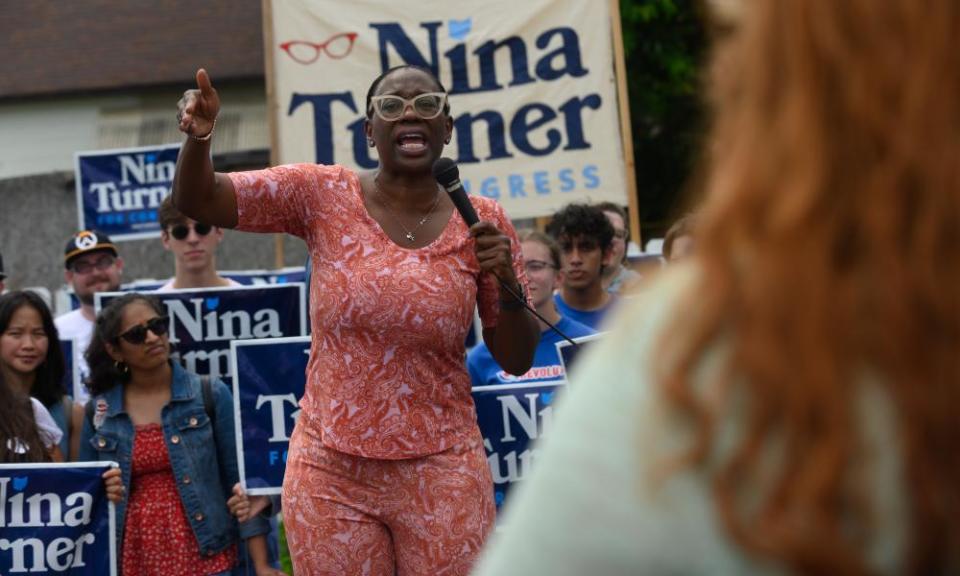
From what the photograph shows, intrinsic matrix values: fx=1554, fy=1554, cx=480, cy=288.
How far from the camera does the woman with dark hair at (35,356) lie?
22.7 feet

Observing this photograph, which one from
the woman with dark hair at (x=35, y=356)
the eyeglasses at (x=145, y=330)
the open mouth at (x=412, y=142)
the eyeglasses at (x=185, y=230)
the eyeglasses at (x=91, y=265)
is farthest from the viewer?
the eyeglasses at (x=91, y=265)

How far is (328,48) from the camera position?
10188mm

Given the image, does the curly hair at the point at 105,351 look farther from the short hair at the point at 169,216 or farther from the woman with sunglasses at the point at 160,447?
the short hair at the point at 169,216

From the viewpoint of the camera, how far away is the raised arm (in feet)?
13.4

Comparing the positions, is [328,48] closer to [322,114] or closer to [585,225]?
[322,114]

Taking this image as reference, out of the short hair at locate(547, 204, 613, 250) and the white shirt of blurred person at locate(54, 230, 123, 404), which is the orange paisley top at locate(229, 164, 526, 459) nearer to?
the short hair at locate(547, 204, 613, 250)

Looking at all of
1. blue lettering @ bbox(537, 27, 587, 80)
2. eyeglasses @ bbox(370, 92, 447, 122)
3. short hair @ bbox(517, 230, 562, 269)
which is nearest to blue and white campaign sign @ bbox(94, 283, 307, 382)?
short hair @ bbox(517, 230, 562, 269)

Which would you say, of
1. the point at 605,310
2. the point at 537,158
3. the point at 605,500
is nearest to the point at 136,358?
the point at 605,310

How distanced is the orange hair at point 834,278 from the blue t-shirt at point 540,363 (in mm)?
5319

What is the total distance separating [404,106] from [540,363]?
2.45 meters

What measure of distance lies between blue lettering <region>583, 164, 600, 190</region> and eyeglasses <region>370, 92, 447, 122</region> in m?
5.39

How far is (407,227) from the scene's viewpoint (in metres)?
4.48

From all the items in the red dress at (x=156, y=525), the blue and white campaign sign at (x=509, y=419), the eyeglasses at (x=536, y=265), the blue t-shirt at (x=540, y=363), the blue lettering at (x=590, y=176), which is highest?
the blue lettering at (x=590, y=176)

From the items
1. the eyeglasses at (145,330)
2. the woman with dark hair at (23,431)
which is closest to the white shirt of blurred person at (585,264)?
the eyeglasses at (145,330)
